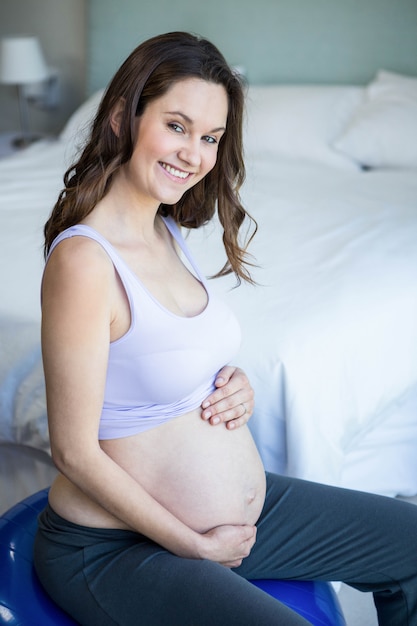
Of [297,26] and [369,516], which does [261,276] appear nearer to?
[369,516]

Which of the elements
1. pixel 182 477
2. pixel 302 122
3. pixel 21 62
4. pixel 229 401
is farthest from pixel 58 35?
pixel 182 477

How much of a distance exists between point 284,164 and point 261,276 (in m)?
1.28

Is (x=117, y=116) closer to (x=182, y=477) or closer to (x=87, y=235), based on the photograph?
(x=87, y=235)

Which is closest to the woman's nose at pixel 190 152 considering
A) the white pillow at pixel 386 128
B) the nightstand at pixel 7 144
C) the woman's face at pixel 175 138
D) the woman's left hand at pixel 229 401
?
the woman's face at pixel 175 138

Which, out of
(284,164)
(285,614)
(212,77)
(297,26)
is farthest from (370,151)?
(285,614)

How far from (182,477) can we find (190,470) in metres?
0.02

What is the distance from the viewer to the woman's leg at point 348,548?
122 centimetres

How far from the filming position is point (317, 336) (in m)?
1.65

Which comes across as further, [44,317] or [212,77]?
[212,77]

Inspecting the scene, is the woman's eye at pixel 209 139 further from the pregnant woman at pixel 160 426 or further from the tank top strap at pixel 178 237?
the tank top strap at pixel 178 237

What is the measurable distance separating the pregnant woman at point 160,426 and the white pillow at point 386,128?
184 centimetres

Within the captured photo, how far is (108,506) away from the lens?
108 cm

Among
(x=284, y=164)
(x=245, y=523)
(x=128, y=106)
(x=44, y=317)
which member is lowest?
(x=284, y=164)

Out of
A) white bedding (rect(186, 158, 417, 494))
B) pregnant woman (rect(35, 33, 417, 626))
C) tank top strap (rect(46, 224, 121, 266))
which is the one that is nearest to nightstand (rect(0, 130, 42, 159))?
white bedding (rect(186, 158, 417, 494))
